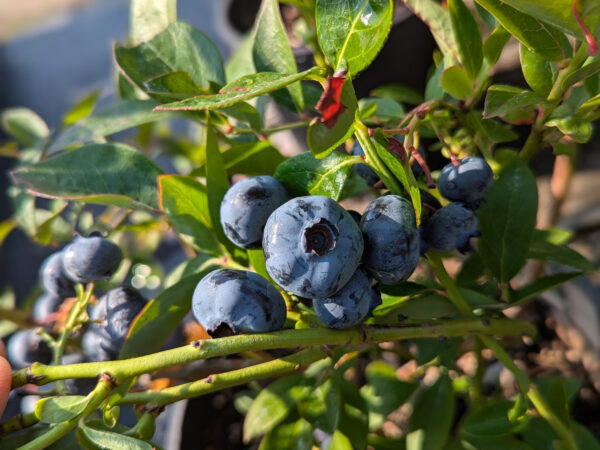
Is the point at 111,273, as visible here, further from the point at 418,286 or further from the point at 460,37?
the point at 460,37

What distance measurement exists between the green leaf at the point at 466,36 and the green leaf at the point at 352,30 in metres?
0.17

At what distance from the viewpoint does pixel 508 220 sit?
2.18 ft

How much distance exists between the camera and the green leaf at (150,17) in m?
0.73

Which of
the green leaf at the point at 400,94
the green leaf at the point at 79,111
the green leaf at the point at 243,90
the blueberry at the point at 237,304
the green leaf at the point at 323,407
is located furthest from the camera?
the green leaf at the point at 79,111

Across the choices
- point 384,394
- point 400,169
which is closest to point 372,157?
point 400,169

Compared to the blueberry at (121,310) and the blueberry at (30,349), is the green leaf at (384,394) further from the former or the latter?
the blueberry at (30,349)

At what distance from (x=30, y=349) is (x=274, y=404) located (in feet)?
1.25

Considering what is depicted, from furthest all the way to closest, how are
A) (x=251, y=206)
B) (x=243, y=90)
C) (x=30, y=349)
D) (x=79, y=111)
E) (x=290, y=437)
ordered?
(x=79, y=111)
(x=30, y=349)
(x=290, y=437)
(x=251, y=206)
(x=243, y=90)

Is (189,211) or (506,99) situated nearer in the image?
(506,99)

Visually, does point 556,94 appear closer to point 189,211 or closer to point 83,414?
point 189,211

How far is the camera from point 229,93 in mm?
399

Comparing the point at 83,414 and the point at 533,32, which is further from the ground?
the point at 533,32

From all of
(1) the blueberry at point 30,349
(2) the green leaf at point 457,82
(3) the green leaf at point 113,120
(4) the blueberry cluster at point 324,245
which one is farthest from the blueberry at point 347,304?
(1) the blueberry at point 30,349

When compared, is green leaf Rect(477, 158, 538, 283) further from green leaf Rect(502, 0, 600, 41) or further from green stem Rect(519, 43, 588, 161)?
green leaf Rect(502, 0, 600, 41)
